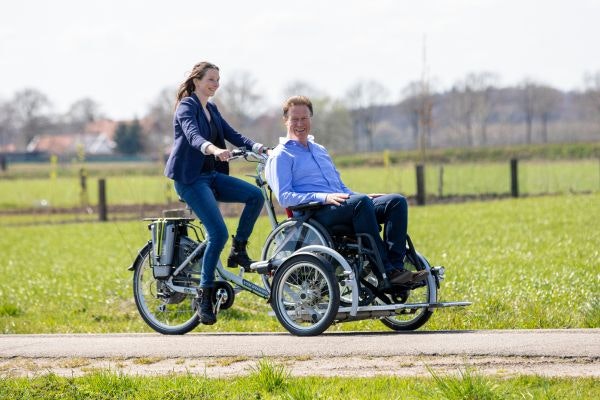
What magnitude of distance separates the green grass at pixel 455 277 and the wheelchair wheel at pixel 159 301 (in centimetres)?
67

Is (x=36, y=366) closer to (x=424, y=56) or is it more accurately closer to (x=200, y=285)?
(x=200, y=285)

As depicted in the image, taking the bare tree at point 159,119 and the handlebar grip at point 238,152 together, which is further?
the bare tree at point 159,119

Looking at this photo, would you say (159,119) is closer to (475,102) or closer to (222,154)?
(475,102)

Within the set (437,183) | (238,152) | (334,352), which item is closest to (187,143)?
(238,152)

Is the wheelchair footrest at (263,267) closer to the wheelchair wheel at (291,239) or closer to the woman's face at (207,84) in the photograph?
the wheelchair wheel at (291,239)

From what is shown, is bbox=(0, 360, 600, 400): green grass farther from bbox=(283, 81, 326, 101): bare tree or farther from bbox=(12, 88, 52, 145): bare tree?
bbox=(12, 88, 52, 145): bare tree

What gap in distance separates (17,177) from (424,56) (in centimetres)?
3716

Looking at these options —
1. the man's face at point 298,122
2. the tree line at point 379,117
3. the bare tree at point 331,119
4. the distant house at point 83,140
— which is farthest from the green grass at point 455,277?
the distant house at point 83,140

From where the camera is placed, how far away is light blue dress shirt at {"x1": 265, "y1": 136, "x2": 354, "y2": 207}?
8.31 metres

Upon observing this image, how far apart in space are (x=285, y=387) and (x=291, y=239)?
239 cm

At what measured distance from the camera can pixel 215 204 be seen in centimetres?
854

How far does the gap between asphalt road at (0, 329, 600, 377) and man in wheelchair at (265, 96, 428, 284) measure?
623 millimetres

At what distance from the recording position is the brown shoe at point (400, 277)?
7.76m

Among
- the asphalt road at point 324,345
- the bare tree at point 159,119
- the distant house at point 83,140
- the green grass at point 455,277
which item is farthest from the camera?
the distant house at point 83,140
